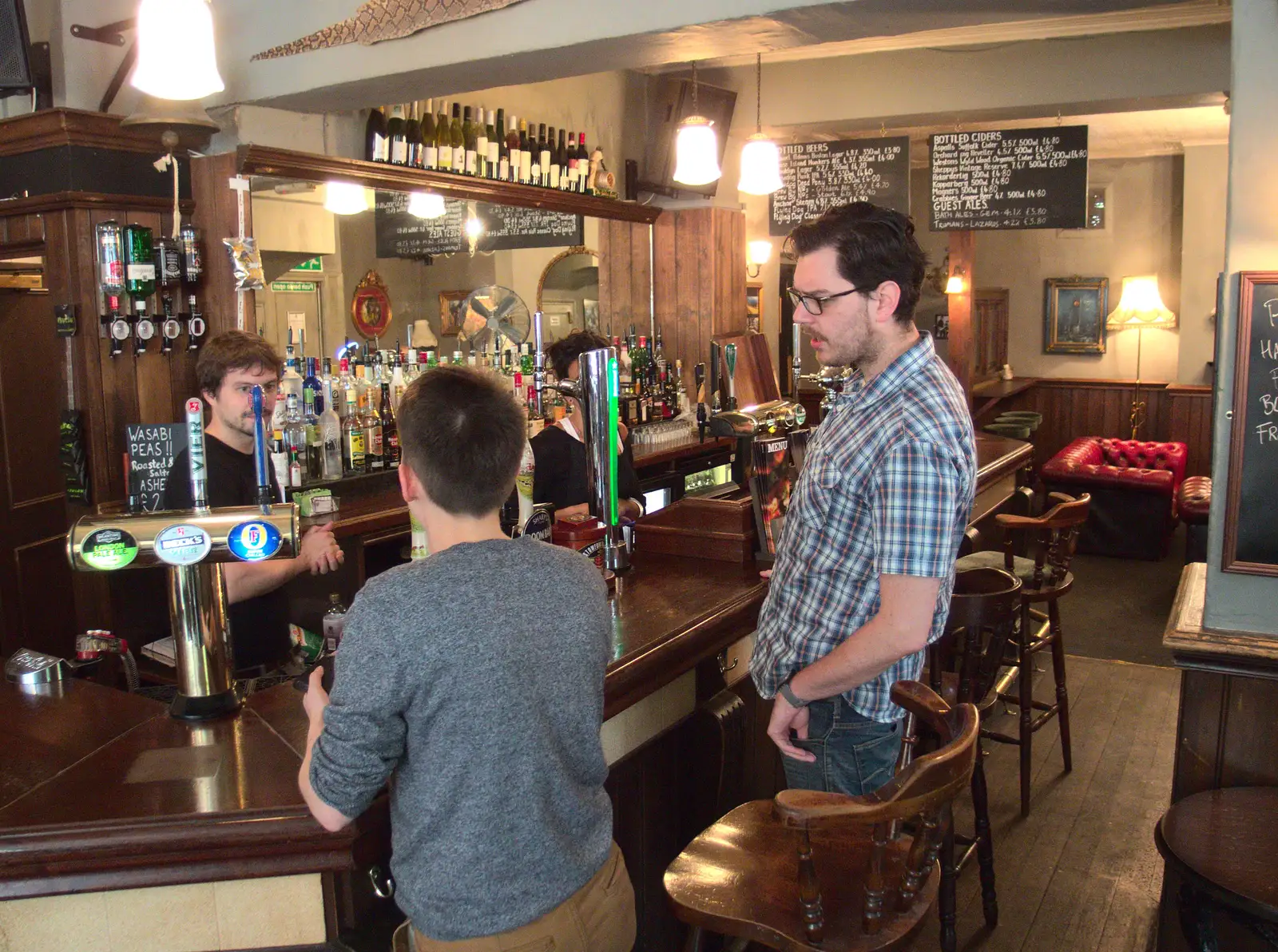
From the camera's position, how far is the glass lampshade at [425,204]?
5296mm

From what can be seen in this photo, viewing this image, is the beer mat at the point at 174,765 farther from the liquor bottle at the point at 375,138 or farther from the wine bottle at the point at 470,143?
the wine bottle at the point at 470,143

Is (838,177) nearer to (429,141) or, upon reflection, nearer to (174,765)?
(429,141)

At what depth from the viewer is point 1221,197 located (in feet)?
33.1

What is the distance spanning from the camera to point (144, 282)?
400 cm

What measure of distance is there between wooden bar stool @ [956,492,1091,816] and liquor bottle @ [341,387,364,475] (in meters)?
2.51

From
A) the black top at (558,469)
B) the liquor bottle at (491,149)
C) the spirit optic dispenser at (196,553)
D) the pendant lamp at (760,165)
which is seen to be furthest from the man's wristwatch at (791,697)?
the liquor bottle at (491,149)

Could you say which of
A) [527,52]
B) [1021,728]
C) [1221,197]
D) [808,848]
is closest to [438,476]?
[808,848]

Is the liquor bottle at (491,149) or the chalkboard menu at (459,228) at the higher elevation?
the liquor bottle at (491,149)

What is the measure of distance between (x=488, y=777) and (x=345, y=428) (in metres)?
3.43

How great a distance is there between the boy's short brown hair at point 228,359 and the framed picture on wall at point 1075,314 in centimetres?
1002

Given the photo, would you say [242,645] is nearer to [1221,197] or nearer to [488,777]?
[488,777]

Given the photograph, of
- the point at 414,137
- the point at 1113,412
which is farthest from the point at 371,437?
the point at 1113,412

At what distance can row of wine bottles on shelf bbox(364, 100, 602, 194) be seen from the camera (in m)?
4.93

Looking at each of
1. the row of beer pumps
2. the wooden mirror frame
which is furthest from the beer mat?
the wooden mirror frame
